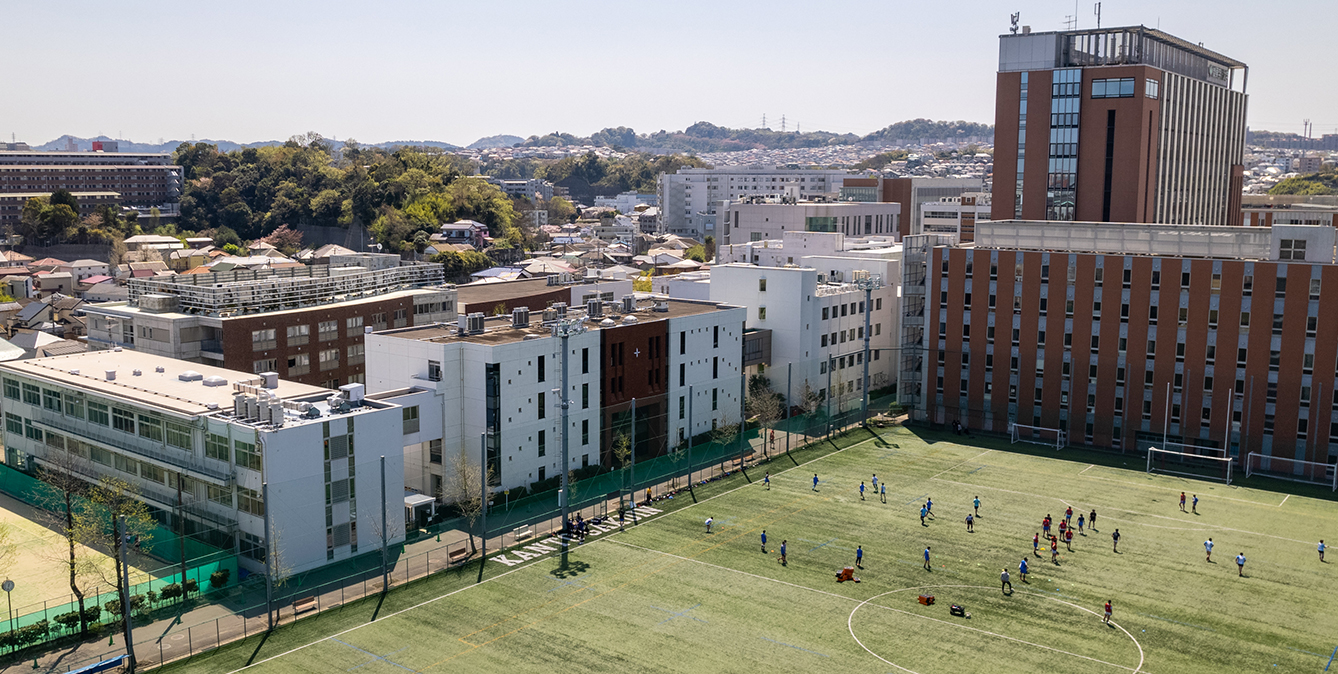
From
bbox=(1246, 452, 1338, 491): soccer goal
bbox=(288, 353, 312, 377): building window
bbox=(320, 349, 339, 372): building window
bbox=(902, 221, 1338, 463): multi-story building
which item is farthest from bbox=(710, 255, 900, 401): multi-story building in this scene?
bbox=(288, 353, 312, 377): building window

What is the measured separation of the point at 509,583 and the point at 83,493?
23127 millimetres

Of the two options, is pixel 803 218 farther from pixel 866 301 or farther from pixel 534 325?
pixel 534 325

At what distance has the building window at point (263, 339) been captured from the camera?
238 ft

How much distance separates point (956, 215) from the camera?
494 ft

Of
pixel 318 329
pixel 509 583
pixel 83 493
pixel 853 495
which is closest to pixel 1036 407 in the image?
pixel 853 495

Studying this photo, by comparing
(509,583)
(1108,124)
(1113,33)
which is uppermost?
(1113,33)

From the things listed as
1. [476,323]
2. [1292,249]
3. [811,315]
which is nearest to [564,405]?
[476,323]

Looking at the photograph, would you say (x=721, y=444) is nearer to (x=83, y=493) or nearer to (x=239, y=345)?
(x=239, y=345)

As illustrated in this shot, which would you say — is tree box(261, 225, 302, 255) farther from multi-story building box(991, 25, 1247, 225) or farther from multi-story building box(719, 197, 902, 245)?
multi-story building box(991, 25, 1247, 225)

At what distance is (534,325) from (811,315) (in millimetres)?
25847

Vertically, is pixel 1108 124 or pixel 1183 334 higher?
pixel 1108 124

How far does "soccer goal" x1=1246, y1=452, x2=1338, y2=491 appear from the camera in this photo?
67.6 m

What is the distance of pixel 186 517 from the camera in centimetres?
5238

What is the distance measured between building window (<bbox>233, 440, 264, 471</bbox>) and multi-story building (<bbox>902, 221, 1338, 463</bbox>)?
52772 mm
